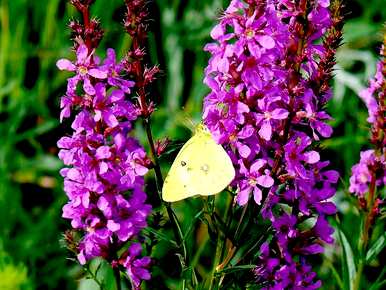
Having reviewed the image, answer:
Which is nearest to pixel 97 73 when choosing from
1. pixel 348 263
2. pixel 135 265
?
pixel 135 265

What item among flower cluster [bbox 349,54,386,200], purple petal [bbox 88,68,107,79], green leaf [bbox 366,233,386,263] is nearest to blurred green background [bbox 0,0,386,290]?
green leaf [bbox 366,233,386,263]

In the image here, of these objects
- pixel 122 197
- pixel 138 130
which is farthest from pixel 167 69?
pixel 122 197

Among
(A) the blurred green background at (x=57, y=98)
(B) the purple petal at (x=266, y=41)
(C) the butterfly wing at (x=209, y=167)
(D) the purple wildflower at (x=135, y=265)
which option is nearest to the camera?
(B) the purple petal at (x=266, y=41)

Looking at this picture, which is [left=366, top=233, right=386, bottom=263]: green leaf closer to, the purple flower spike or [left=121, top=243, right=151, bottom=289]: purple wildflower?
[left=121, top=243, right=151, bottom=289]: purple wildflower

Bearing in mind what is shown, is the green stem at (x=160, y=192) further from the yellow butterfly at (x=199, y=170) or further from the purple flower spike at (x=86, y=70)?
the purple flower spike at (x=86, y=70)

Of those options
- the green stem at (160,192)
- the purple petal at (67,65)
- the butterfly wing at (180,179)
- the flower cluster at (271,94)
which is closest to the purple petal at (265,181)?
the flower cluster at (271,94)

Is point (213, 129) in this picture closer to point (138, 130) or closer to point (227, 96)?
point (227, 96)
